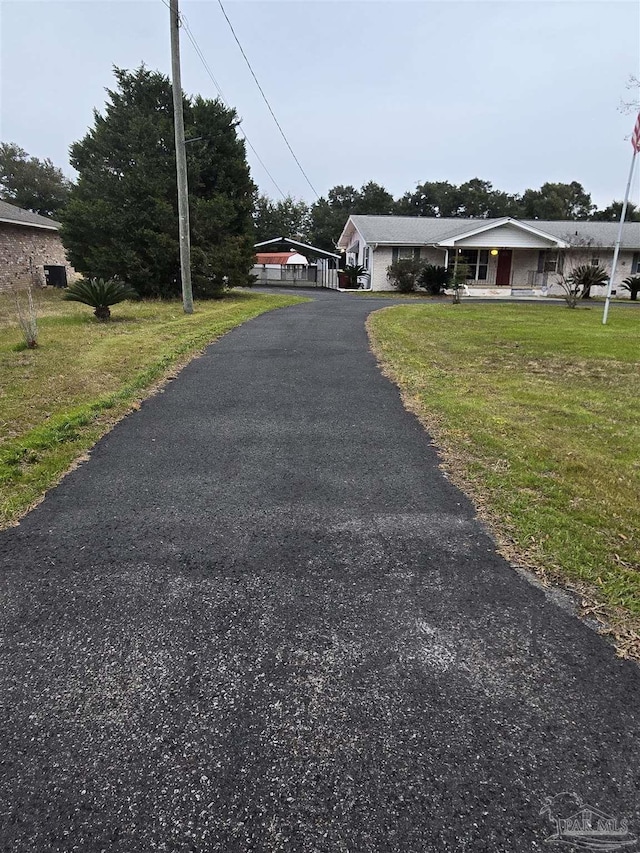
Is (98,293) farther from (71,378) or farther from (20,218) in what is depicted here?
(20,218)

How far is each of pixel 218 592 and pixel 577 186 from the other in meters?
75.2

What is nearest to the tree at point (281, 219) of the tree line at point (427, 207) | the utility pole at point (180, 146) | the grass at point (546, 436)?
the tree line at point (427, 207)

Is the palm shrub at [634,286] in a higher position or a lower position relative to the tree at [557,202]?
lower

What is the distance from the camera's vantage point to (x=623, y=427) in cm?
568

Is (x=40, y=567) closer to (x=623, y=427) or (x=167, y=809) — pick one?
(x=167, y=809)

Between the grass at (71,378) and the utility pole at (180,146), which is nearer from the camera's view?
the grass at (71,378)

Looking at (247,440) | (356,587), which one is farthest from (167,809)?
(247,440)

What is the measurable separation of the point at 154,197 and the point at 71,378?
1436 cm

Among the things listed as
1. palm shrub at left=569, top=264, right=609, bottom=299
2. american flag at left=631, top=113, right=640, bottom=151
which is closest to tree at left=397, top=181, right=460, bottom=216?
palm shrub at left=569, top=264, right=609, bottom=299

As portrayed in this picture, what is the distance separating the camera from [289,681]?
2.12m

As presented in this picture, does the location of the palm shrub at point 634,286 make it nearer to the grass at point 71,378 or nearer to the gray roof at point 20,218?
the grass at point 71,378

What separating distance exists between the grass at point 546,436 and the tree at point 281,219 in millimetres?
41418

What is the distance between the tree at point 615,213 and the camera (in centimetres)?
5372

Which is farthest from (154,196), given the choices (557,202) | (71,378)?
(557,202)
